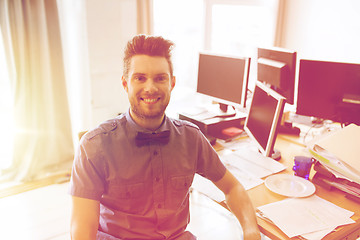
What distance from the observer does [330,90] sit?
1.96m

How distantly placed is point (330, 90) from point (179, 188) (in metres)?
1.28

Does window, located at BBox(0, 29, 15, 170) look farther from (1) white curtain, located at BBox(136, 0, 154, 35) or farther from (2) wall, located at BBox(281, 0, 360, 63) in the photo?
(2) wall, located at BBox(281, 0, 360, 63)

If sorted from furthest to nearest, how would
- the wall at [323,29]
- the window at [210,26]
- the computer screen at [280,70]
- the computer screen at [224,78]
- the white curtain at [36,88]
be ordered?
1. the wall at [323,29]
2. the window at [210,26]
3. the white curtain at [36,88]
4. the computer screen at [224,78]
5. the computer screen at [280,70]

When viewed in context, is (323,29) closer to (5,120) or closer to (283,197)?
(283,197)

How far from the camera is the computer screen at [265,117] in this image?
1577 mm

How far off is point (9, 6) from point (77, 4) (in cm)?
56

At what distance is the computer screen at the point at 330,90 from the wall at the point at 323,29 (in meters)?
2.13

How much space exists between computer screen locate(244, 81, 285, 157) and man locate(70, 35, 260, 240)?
0.42 m

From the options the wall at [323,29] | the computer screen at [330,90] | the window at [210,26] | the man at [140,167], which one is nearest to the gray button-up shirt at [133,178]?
the man at [140,167]

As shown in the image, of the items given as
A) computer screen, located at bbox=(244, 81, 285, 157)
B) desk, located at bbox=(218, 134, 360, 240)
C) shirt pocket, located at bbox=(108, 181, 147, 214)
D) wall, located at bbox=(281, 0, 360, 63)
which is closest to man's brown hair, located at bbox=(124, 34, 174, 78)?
shirt pocket, located at bbox=(108, 181, 147, 214)

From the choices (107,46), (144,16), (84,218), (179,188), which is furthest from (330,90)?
(107,46)

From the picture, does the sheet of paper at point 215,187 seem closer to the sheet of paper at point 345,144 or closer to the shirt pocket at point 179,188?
the shirt pocket at point 179,188

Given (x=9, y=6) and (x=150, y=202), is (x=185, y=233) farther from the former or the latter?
(x=9, y=6)

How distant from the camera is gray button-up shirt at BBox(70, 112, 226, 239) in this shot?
1196mm
